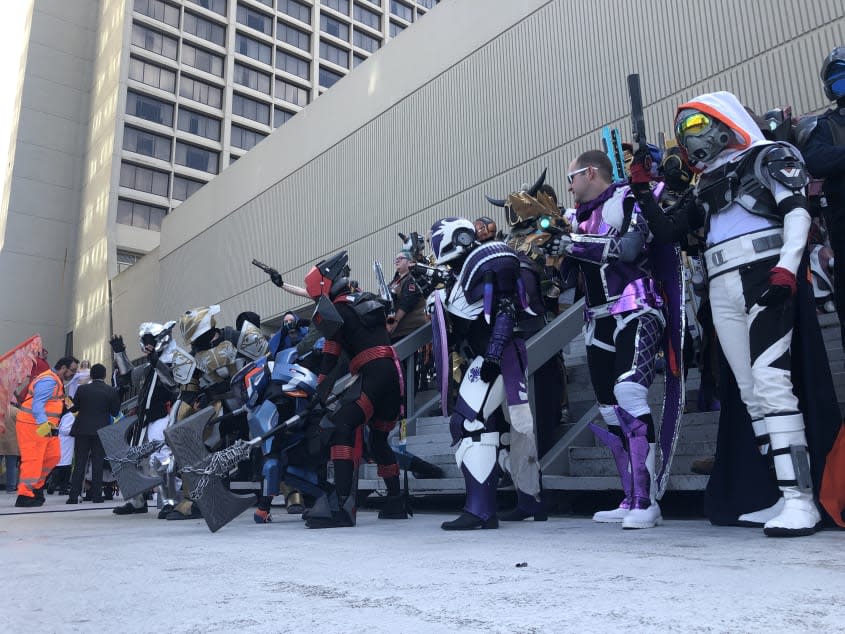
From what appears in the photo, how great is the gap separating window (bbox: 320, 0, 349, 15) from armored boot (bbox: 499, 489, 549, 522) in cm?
4268

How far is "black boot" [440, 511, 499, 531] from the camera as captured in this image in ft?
12.2

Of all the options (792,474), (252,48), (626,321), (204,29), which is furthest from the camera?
(252,48)

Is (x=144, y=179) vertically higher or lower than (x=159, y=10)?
lower

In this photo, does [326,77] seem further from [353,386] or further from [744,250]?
[744,250]

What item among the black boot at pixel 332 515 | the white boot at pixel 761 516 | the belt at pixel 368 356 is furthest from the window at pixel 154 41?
the white boot at pixel 761 516

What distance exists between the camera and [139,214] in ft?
107

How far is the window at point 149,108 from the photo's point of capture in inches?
1300

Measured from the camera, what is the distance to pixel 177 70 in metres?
34.4

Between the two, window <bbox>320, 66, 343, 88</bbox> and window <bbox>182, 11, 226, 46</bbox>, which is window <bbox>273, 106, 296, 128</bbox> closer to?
window <bbox>320, 66, 343, 88</bbox>

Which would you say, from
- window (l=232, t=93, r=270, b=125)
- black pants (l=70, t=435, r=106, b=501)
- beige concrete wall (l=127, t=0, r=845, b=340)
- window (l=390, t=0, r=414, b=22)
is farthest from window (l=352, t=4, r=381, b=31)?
black pants (l=70, t=435, r=106, b=501)

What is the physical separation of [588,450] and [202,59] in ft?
120

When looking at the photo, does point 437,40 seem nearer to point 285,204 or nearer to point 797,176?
point 285,204

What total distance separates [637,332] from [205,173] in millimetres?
34292

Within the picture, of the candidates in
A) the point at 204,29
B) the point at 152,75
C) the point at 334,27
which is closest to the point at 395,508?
the point at 152,75
